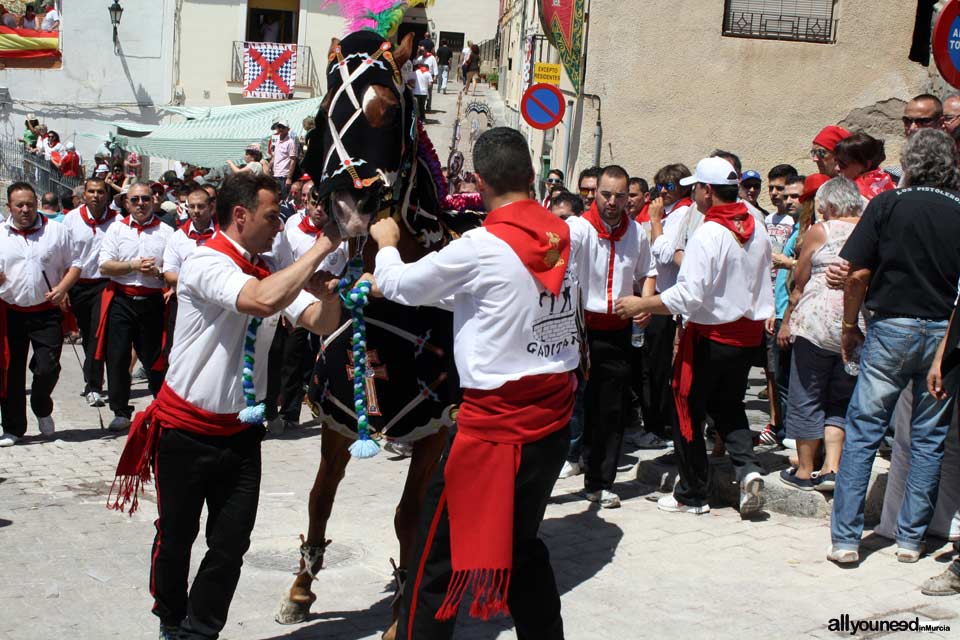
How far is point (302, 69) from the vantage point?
30656mm

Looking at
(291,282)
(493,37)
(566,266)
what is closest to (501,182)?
(566,266)

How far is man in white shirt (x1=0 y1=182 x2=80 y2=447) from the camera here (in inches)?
356

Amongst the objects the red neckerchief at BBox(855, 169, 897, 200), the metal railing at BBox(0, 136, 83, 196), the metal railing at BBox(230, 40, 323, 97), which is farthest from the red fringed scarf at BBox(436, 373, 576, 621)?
the metal railing at BBox(230, 40, 323, 97)

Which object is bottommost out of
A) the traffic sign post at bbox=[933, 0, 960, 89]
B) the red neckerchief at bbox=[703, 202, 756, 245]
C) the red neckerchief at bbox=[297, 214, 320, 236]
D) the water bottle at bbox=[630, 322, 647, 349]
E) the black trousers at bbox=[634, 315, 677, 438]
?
the black trousers at bbox=[634, 315, 677, 438]

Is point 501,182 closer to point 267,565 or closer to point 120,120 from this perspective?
point 267,565

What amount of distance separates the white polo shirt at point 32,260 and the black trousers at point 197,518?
17.0ft

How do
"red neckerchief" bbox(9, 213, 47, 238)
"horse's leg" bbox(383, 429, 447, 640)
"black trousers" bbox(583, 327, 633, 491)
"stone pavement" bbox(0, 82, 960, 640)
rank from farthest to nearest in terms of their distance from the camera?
"red neckerchief" bbox(9, 213, 47, 238) → "black trousers" bbox(583, 327, 633, 491) → "horse's leg" bbox(383, 429, 447, 640) → "stone pavement" bbox(0, 82, 960, 640)

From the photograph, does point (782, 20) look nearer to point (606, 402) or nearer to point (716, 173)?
point (716, 173)

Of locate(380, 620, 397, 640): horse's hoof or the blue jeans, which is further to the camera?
the blue jeans

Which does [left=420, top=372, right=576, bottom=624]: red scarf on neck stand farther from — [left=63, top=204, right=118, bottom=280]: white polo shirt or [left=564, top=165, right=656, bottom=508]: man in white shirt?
[left=63, top=204, right=118, bottom=280]: white polo shirt

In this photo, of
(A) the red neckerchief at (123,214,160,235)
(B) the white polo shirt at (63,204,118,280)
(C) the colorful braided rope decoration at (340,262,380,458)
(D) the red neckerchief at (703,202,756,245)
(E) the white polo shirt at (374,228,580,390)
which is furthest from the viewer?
(B) the white polo shirt at (63,204,118,280)

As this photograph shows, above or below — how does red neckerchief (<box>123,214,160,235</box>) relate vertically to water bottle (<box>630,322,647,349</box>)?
above

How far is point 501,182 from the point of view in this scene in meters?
4.29

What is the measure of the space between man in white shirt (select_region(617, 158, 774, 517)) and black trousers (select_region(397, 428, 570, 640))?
2.34m
